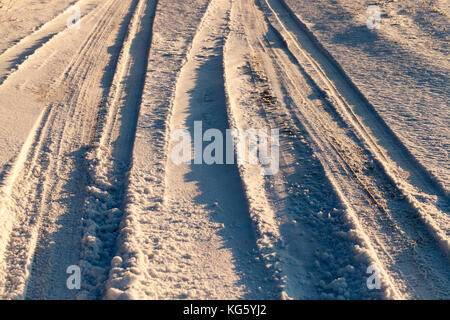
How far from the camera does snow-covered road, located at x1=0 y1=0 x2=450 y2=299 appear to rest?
12.2 ft

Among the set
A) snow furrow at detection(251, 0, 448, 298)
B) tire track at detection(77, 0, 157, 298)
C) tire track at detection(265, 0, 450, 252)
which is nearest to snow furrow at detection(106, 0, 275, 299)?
tire track at detection(77, 0, 157, 298)

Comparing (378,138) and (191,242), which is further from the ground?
(378,138)

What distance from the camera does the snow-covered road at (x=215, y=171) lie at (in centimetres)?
373

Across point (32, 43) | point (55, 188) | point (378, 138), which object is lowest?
point (378, 138)

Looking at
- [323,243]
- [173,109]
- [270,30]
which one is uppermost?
[270,30]

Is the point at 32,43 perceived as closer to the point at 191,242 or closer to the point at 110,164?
the point at 110,164

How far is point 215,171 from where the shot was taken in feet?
16.4

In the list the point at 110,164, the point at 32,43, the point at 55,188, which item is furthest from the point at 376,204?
the point at 32,43

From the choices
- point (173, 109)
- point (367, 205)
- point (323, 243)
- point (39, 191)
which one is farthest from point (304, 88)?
point (39, 191)

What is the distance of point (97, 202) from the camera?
4.45 meters

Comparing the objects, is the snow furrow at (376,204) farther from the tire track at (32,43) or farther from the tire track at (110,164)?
the tire track at (32,43)

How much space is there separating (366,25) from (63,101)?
6.71 metres

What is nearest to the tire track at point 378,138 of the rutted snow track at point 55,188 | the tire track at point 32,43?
the rutted snow track at point 55,188
